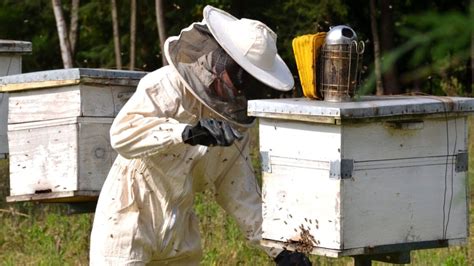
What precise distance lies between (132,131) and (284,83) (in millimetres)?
664

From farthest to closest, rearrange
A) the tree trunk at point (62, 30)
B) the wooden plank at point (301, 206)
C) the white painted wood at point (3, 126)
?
the tree trunk at point (62, 30) < the white painted wood at point (3, 126) < the wooden plank at point (301, 206)

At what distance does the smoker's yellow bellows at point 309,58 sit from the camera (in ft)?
13.9

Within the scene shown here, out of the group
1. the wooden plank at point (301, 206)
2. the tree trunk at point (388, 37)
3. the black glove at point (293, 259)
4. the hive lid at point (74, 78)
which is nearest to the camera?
the wooden plank at point (301, 206)

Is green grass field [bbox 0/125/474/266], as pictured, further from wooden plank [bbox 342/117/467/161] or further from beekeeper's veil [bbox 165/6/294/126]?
beekeeper's veil [bbox 165/6/294/126]

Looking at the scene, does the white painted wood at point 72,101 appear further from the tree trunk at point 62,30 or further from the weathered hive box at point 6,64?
the tree trunk at point 62,30

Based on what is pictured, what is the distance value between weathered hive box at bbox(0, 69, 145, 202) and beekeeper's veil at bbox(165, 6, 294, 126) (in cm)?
137

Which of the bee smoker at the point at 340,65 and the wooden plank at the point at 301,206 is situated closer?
the wooden plank at the point at 301,206

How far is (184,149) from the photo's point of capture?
14.5 ft

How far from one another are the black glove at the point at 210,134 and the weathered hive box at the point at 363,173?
176 millimetres

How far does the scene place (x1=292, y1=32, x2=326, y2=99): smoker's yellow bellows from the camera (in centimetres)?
424

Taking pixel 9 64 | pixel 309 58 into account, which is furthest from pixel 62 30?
pixel 309 58

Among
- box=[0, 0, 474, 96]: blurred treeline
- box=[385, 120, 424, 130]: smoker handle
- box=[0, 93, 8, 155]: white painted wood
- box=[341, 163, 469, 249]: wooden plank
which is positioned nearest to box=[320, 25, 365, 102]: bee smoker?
box=[385, 120, 424, 130]: smoker handle

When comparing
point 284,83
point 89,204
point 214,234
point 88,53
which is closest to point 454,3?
point 88,53

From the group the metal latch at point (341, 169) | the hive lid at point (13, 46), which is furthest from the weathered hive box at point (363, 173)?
the hive lid at point (13, 46)
